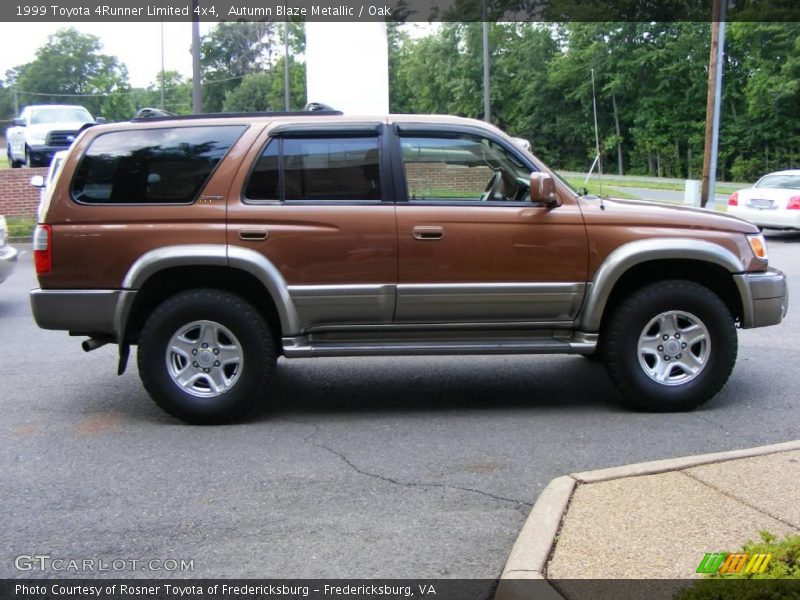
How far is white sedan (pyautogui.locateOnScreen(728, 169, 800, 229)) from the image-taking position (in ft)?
59.2

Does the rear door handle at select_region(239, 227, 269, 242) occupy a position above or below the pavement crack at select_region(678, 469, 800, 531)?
above

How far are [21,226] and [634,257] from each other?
1783 centimetres

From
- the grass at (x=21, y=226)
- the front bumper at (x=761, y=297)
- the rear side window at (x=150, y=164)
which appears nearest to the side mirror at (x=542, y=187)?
the front bumper at (x=761, y=297)

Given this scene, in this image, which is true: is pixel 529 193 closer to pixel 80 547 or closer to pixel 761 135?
pixel 80 547

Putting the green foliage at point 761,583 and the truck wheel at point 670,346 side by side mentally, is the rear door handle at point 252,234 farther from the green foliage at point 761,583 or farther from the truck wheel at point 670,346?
the green foliage at point 761,583

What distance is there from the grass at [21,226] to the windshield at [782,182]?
52.3 feet

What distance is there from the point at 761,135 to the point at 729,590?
164 feet

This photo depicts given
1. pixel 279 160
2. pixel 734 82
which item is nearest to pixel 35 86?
pixel 734 82

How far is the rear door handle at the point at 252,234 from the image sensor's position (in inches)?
233

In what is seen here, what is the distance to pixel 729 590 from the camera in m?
2.79

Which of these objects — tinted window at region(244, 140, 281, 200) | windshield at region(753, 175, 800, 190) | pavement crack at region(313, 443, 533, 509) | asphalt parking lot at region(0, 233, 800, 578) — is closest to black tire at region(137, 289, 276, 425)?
asphalt parking lot at region(0, 233, 800, 578)

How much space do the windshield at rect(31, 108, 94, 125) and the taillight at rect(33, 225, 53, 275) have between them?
71.7 ft

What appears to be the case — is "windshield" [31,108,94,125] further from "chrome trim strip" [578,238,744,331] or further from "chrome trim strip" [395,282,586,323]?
"chrome trim strip" [578,238,744,331]

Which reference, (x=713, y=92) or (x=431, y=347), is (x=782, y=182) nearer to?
(x=713, y=92)
